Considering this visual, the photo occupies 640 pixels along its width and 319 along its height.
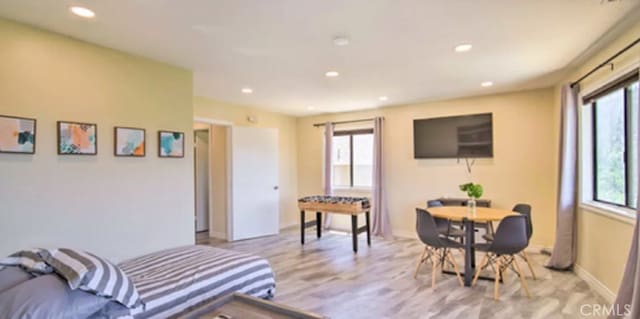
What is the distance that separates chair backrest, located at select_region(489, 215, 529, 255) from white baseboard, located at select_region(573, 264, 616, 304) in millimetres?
820

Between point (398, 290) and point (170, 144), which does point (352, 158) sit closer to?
point (398, 290)

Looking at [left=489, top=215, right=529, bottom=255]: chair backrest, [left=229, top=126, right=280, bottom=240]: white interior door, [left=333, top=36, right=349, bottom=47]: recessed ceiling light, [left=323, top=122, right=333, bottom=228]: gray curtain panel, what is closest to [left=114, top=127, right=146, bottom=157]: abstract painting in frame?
[left=333, top=36, right=349, bottom=47]: recessed ceiling light

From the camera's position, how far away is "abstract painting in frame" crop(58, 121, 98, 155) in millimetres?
2871

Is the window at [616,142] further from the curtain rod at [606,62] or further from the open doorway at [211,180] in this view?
the open doorway at [211,180]

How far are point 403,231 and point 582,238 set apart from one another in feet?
8.95

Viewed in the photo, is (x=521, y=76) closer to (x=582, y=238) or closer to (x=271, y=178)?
(x=582, y=238)

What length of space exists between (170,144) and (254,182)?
2.56m

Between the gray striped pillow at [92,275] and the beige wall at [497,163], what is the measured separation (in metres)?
4.79

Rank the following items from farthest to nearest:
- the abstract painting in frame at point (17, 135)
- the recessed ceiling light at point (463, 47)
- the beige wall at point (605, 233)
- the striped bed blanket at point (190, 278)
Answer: the recessed ceiling light at point (463, 47) < the beige wall at point (605, 233) < the abstract painting in frame at point (17, 135) < the striped bed blanket at point (190, 278)

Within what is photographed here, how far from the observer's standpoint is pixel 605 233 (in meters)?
3.27

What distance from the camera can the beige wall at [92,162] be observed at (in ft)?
8.62

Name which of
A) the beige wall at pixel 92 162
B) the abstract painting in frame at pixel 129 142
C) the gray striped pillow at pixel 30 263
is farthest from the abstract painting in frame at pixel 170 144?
the gray striped pillow at pixel 30 263

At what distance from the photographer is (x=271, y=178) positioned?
6438 millimetres

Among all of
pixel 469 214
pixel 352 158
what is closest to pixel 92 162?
pixel 469 214
